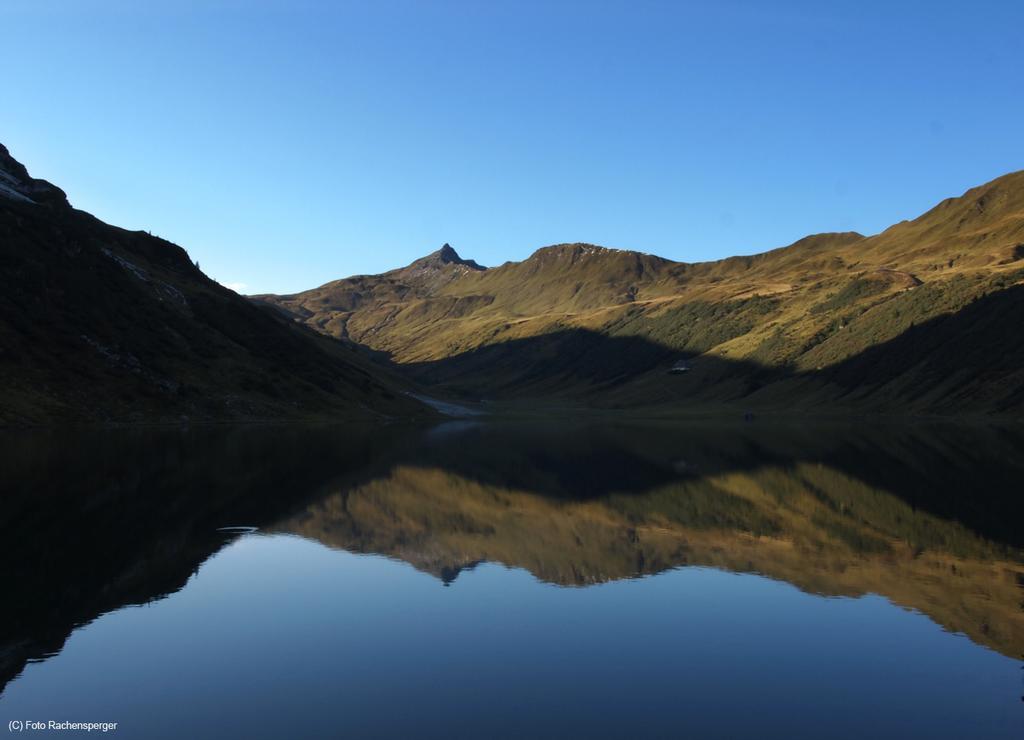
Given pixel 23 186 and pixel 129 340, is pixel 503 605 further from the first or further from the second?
pixel 23 186

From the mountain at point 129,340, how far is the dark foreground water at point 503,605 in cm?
4367

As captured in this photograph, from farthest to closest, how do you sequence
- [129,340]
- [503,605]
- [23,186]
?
[23,186] → [129,340] → [503,605]

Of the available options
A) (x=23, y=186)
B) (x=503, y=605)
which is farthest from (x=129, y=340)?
(x=503, y=605)

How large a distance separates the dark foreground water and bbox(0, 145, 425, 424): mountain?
143ft

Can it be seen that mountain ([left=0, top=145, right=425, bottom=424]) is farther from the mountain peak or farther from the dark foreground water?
the dark foreground water

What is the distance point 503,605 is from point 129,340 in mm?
106109

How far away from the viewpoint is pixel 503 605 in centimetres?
2708

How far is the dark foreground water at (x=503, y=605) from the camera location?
1741 cm

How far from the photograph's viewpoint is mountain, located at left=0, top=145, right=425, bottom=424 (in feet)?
328

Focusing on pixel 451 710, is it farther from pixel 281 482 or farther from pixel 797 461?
pixel 797 461

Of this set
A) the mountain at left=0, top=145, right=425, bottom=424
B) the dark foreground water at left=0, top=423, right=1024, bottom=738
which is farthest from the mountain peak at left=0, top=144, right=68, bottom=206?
the dark foreground water at left=0, top=423, right=1024, bottom=738

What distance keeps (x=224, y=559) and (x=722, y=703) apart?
22291 millimetres

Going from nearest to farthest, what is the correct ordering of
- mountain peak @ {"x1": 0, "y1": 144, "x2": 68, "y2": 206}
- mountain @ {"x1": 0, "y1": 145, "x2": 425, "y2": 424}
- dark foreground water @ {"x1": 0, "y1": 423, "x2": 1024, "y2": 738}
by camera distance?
dark foreground water @ {"x1": 0, "y1": 423, "x2": 1024, "y2": 738}
mountain @ {"x1": 0, "y1": 145, "x2": 425, "y2": 424}
mountain peak @ {"x1": 0, "y1": 144, "x2": 68, "y2": 206}

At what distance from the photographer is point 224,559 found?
33125 millimetres
